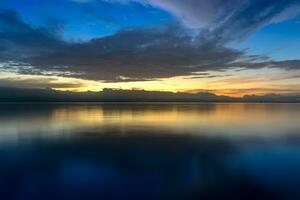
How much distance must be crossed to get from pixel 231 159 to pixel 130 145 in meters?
8.80

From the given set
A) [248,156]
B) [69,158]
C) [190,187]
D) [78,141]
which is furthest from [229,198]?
[78,141]

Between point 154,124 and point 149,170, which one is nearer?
point 149,170

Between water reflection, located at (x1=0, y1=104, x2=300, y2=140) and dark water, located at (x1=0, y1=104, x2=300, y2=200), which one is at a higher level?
dark water, located at (x1=0, y1=104, x2=300, y2=200)

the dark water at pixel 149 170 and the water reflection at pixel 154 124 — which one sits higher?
the dark water at pixel 149 170

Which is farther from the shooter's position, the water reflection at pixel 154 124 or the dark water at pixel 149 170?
the water reflection at pixel 154 124

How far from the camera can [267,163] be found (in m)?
17.1

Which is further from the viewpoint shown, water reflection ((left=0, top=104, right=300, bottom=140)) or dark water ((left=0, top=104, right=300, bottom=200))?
water reflection ((left=0, top=104, right=300, bottom=140))

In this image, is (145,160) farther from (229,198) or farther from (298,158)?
(298,158)

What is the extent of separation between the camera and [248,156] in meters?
18.9

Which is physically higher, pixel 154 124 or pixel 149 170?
pixel 149 170

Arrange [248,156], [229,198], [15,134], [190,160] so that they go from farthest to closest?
1. [15,134]
2. [248,156]
3. [190,160]
4. [229,198]

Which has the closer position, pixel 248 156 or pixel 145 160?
pixel 145 160

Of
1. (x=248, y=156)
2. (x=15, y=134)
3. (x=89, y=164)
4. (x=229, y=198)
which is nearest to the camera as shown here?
(x=229, y=198)

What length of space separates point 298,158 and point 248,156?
3.12 meters
